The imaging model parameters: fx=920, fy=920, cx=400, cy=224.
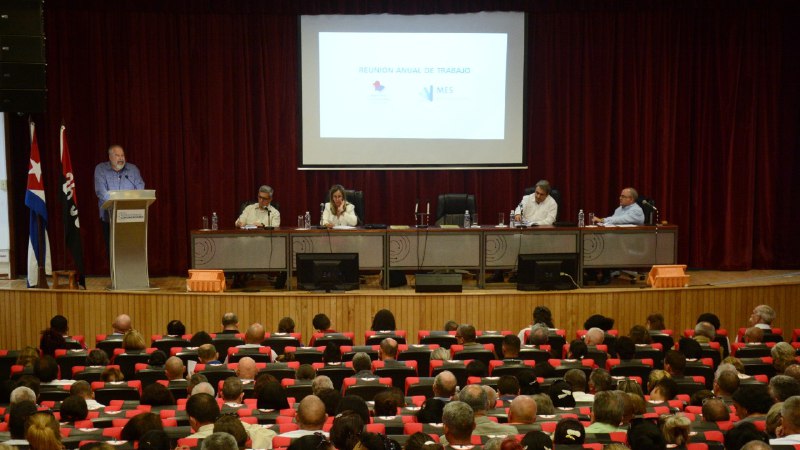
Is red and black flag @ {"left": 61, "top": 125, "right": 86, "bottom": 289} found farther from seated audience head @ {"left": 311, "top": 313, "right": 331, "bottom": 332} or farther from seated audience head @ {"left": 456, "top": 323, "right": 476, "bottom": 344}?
seated audience head @ {"left": 456, "top": 323, "right": 476, "bottom": 344}

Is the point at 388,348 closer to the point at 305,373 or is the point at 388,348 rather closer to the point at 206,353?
the point at 305,373

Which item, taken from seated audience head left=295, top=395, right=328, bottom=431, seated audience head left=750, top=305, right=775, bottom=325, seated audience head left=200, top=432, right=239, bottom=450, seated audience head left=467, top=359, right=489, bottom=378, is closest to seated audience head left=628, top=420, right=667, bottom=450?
seated audience head left=295, top=395, right=328, bottom=431

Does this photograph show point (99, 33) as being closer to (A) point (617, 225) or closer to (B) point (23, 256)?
(B) point (23, 256)

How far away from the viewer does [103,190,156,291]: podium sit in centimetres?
1018

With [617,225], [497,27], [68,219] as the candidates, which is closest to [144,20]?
[68,219]

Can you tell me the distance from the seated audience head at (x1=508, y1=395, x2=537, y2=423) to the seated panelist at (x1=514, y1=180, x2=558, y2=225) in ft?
21.4

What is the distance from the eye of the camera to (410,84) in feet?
41.1

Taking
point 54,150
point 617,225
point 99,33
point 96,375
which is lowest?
point 96,375

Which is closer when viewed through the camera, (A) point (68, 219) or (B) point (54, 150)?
(A) point (68, 219)

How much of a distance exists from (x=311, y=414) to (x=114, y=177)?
706 centimetres

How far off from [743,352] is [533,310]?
230 centimetres

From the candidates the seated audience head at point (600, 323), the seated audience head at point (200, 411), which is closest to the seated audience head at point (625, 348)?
the seated audience head at point (600, 323)

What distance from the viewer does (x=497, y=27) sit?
12.6m

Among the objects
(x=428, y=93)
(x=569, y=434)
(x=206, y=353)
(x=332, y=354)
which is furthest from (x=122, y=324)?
(x=428, y=93)
